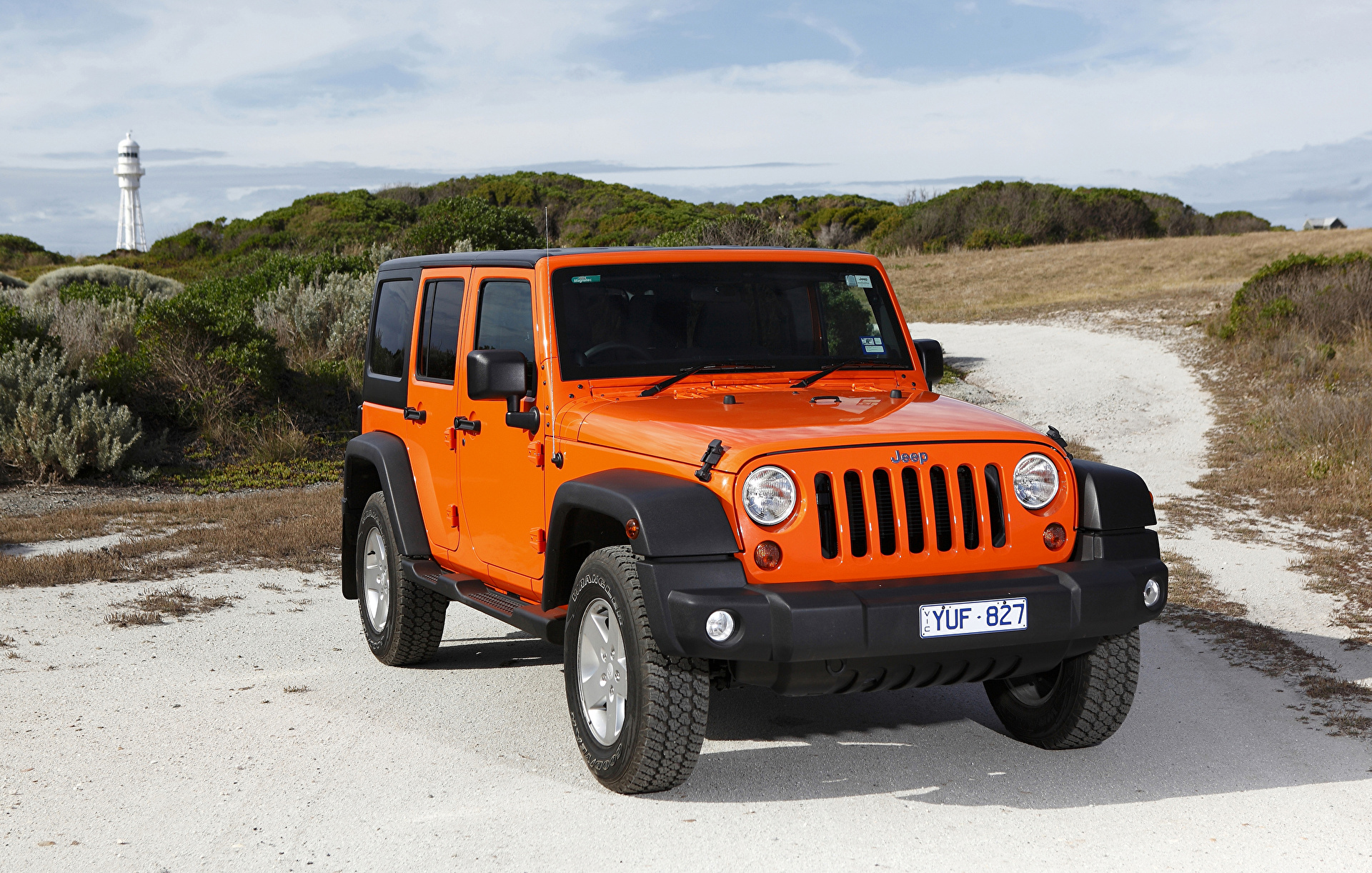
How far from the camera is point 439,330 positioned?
6289mm

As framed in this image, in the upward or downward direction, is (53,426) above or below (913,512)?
below

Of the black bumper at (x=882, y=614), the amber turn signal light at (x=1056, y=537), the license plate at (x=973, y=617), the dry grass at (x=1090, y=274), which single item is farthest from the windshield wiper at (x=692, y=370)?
the dry grass at (x=1090, y=274)

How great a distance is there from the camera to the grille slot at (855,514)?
14.2 ft

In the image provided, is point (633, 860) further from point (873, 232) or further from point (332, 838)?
point (873, 232)

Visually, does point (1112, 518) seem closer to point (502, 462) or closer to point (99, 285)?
point (502, 462)

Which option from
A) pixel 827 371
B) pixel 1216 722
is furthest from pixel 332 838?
pixel 1216 722

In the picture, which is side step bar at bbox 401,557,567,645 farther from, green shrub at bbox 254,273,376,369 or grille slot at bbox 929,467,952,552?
green shrub at bbox 254,273,376,369

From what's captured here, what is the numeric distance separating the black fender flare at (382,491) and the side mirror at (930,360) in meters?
2.56

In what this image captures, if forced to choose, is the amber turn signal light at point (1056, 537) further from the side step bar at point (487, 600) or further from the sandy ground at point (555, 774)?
the side step bar at point (487, 600)

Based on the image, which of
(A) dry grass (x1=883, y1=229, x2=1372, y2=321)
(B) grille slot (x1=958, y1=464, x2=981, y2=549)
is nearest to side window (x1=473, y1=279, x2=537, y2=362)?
(B) grille slot (x1=958, y1=464, x2=981, y2=549)

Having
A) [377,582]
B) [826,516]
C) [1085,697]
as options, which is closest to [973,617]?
[826,516]

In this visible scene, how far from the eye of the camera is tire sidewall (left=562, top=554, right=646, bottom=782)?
4.33 meters

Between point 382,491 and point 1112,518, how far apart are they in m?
3.75

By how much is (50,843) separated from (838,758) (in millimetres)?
2831
